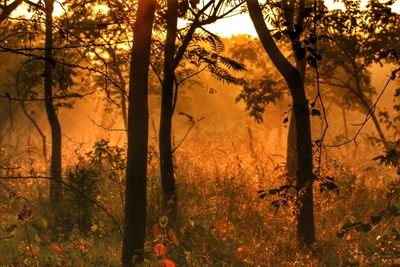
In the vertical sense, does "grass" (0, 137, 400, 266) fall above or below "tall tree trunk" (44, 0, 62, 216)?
below

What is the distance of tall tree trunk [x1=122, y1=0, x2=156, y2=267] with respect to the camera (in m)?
5.25

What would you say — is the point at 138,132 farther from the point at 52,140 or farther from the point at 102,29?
the point at 102,29

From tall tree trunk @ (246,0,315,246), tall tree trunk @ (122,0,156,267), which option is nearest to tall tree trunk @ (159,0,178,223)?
tall tree trunk @ (246,0,315,246)

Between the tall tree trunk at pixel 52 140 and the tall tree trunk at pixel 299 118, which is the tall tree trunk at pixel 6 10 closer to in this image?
the tall tree trunk at pixel 299 118

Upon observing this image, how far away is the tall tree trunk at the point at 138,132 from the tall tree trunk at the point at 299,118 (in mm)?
979

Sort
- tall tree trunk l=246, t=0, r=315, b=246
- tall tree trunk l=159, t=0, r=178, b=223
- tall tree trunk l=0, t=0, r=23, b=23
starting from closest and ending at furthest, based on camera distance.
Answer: tall tree trunk l=0, t=0, r=23, b=23 < tall tree trunk l=246, t=0, r=315, b=246 < tall tree trunk l=159, t=0, r=178, b=223

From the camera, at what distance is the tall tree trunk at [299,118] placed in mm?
5418

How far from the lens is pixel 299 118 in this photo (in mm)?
6312

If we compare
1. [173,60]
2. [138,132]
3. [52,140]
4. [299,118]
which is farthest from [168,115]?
[52,140]

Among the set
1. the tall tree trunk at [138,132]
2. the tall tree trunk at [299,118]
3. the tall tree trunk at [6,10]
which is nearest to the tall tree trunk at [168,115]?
the tall tree trunk at [299,118]

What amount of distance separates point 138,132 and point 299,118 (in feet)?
6.33

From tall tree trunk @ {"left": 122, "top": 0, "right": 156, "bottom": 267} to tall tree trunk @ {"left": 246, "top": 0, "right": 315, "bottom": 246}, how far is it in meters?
0.98

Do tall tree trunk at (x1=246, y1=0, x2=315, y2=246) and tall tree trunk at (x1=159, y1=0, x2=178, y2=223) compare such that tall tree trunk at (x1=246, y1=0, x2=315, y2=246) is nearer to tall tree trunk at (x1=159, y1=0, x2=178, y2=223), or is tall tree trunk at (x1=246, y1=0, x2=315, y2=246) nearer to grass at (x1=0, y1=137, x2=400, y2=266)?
grass at (x1=0, y1=137, x2=400, y2=266)

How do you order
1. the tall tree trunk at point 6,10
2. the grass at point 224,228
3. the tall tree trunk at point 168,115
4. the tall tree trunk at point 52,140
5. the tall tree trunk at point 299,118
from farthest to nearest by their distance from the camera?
the tall tree trunk at point 52,140 → the tall tree trunk at point 168,115 → the grass at point 224,228 → the tall tree trunk at point 299,118 → the tall tree trunk at point 6,10
